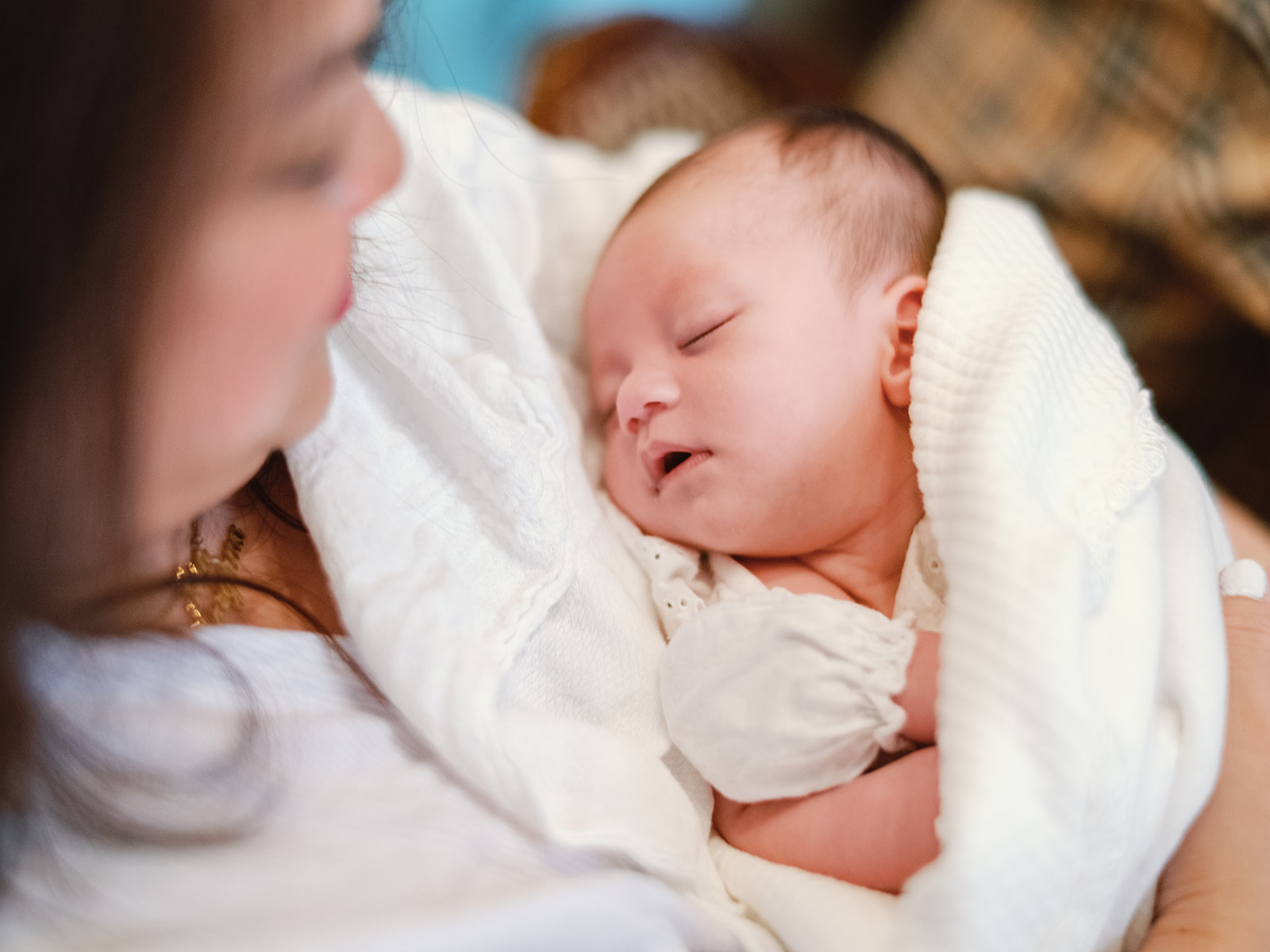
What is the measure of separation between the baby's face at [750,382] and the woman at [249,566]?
4.4 inches

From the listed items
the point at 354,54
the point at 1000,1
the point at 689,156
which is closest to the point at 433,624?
the point at 354,54

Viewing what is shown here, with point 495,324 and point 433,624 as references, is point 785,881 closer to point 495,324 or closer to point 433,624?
point 433,624

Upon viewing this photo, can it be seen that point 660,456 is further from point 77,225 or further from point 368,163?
point 77,225

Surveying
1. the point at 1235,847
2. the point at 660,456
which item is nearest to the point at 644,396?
the point at 660,456

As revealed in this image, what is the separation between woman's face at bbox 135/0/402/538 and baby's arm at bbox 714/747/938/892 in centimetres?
56

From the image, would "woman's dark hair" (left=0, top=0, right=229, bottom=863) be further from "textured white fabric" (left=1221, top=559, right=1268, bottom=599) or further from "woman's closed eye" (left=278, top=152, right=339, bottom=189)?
"textured white fabric" (left=1221, top=559, right=1268, bottom=599)

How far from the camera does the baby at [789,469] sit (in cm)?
77

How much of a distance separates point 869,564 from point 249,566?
0.64 metres

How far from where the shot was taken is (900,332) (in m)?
0.95

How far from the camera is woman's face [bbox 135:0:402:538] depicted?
0.50 metres

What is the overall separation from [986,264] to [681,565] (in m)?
0.45

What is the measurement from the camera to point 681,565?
3.15ft

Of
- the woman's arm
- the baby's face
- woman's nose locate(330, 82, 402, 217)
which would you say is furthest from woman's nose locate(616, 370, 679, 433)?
the woman's arm

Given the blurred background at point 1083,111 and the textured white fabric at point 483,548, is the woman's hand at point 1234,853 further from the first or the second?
the blurred background at point 1083,111
